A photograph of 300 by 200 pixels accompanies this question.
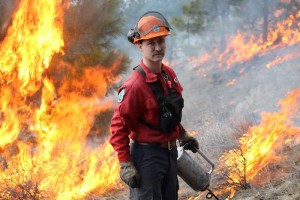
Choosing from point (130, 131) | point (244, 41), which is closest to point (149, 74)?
point (130, 131)

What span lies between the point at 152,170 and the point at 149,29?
116 centimetres

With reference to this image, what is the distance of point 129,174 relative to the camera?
289cm

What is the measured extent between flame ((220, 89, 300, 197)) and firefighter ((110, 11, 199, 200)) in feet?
7.33

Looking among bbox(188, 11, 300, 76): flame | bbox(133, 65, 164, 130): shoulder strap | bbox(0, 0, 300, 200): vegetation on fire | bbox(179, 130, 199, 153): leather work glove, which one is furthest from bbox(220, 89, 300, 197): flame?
bbox(188, 11, 300, 76): flame

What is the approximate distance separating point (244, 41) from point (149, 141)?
20.6m

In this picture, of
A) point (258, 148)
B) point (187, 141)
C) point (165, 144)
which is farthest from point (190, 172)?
point (258, 148)

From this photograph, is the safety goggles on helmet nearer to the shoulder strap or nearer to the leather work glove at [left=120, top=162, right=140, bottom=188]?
the shoulder strap

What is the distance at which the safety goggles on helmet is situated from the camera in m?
2.99

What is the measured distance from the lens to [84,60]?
25.3ft

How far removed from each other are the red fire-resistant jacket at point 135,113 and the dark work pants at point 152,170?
0.31ft

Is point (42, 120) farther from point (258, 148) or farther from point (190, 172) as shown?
point (190, 172)

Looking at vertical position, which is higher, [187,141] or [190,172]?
[187,141]

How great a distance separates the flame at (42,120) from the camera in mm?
6105

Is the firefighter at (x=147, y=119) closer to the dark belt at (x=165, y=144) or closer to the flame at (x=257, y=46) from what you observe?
the dark belt at (x=165, y=144)
